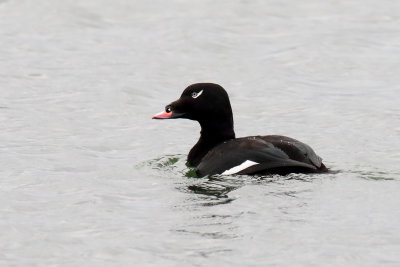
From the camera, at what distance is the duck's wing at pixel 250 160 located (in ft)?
33.5

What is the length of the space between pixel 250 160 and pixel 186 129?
408cm

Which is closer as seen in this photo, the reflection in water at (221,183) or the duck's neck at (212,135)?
the reflection in water at (221,183)

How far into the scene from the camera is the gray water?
27.9ft

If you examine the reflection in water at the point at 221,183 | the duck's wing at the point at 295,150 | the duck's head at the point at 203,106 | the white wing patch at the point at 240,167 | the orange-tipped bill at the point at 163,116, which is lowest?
the reflection in water at the point at 221,183

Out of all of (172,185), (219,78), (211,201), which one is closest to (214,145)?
(172,185)

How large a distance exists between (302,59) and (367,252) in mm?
10201

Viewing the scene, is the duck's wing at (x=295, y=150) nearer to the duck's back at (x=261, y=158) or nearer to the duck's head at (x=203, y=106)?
the duck's back at (x=261, y=158)

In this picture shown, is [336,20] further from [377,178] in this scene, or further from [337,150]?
[377,178]

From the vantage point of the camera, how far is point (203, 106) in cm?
1136

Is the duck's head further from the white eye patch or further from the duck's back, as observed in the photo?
the duck's back

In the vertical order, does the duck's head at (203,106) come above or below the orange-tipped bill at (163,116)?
above

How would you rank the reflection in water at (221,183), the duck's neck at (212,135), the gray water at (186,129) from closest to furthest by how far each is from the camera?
the gray water at (186,129) < the reflection in water at (221,183) < the duck's neck at (212,135)

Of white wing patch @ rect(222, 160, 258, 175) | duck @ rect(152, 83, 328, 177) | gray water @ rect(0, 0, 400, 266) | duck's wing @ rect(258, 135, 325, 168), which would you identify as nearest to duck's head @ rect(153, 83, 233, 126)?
duck @ rect(152, 83, 328, 177)

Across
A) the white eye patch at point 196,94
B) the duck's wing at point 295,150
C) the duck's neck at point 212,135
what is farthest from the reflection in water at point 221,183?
the white eye patch at point 196,94
